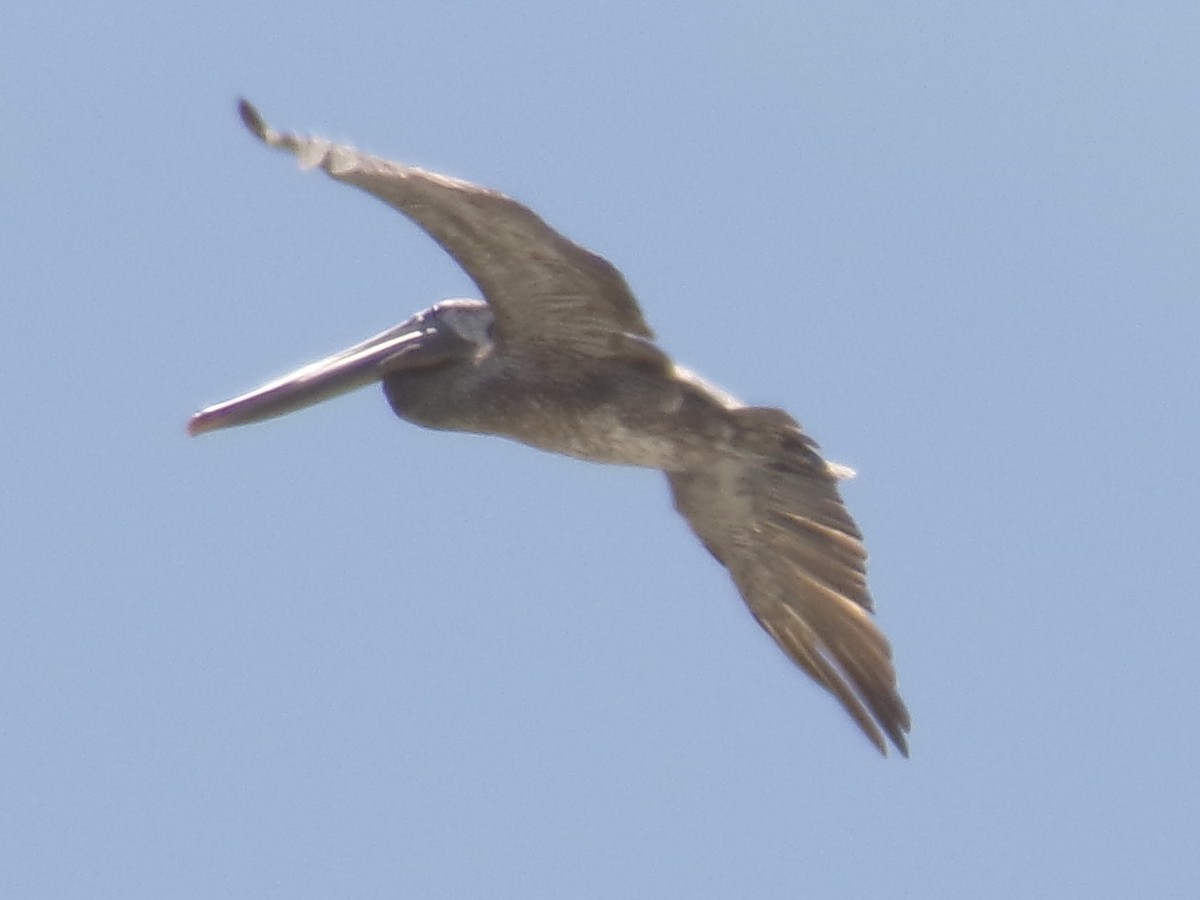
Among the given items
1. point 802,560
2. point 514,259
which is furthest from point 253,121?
point 802,560

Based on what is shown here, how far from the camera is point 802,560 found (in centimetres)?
1081

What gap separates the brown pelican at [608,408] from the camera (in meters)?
9.54

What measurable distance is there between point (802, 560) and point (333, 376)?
206 cm

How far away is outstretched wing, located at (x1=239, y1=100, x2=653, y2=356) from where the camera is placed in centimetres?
884

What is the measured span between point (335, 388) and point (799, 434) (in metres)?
1.87

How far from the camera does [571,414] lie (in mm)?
10023

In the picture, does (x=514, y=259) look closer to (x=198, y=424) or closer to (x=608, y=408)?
(x=608, y=408)

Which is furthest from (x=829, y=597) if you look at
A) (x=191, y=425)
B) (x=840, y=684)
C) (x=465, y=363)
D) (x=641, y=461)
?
(x=191, y=425)

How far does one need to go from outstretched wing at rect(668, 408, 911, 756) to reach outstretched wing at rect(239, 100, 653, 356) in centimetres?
90

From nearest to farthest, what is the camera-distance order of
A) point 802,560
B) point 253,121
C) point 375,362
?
point 253,121, point 375,362, point 802,560

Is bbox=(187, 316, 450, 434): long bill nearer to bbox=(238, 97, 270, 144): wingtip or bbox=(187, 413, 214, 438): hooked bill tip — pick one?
bbox=(187, 413, 214, 438): hooked bill tip

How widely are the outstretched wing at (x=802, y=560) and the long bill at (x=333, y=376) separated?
126cm

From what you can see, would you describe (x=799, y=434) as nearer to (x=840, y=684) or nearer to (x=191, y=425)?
(x=840, y=684)

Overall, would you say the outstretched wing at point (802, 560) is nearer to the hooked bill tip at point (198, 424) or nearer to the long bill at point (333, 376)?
the long bill at point (333, 376)
